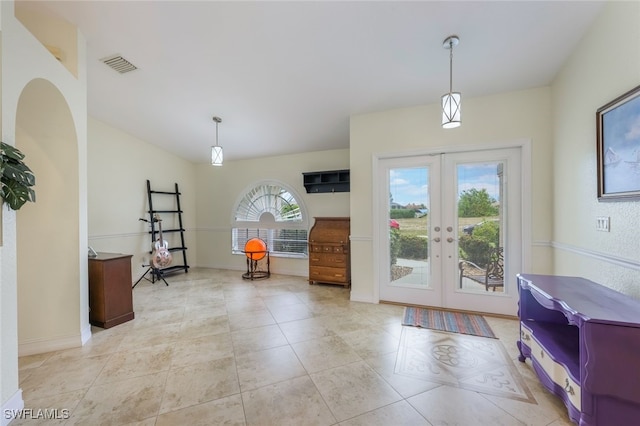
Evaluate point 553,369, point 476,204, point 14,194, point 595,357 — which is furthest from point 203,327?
point 476,204

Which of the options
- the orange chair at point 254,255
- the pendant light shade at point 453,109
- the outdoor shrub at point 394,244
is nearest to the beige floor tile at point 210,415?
the outdoor shrub at point 394,244

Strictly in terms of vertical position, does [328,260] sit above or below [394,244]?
below

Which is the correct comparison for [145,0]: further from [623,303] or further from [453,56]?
[623,303]

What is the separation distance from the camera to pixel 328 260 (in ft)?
14.9

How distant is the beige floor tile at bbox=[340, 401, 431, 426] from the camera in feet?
5.30

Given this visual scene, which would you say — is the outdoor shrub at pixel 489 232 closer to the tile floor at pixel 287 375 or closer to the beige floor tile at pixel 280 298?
the tile floor at pixel 287 375

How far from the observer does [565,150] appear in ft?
8.74

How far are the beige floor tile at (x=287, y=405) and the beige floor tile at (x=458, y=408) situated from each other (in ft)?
2.07

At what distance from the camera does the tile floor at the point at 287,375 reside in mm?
1696

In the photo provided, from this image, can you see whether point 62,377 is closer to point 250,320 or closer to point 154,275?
point 250,320

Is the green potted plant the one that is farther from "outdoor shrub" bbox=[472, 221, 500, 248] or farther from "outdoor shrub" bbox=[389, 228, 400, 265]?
"outdoor shrub" bbox=[472, 221, 500, 248]

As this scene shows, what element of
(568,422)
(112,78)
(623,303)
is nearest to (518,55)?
(623,303)

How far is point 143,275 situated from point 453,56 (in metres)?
5.85

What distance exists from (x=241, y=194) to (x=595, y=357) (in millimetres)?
5658
